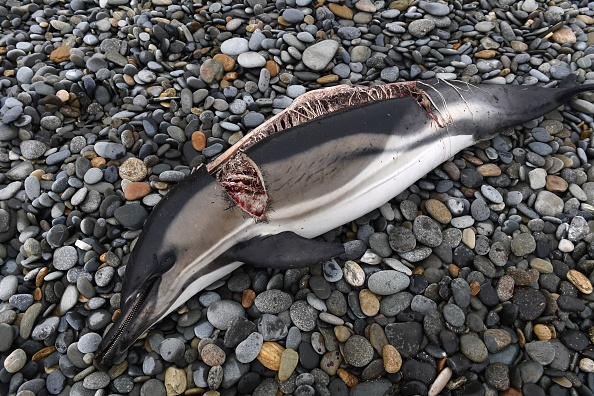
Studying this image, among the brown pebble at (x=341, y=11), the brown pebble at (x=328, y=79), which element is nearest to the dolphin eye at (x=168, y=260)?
the brown pebble at (x=328, y=79)

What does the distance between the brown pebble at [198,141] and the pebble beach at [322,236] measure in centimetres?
8

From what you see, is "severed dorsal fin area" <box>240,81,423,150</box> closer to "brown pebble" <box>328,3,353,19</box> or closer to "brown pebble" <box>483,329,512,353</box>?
"brown pebble" <box>328,3,353,19</box>

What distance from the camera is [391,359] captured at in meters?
3.57

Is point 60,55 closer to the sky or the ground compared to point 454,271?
closer to the sky

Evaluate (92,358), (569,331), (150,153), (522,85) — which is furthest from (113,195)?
(522,85)

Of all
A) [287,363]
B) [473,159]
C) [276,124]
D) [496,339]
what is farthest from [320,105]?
[496,339]

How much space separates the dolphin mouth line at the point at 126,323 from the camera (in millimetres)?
3492

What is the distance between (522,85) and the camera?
17.1 feet

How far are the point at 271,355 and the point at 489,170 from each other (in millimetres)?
2918

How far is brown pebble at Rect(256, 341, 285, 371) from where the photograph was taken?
360 centimetres

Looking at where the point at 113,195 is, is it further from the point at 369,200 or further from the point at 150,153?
the point at 369,200

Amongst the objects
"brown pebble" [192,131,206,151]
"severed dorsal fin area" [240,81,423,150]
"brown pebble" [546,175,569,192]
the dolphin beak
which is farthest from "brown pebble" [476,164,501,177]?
the dolphin beak

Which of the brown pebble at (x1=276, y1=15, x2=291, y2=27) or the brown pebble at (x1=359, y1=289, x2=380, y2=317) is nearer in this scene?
the brown pebble at (x1=359, y1=289, x2=380, y2=317)

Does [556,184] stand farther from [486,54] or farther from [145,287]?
[145,287]
